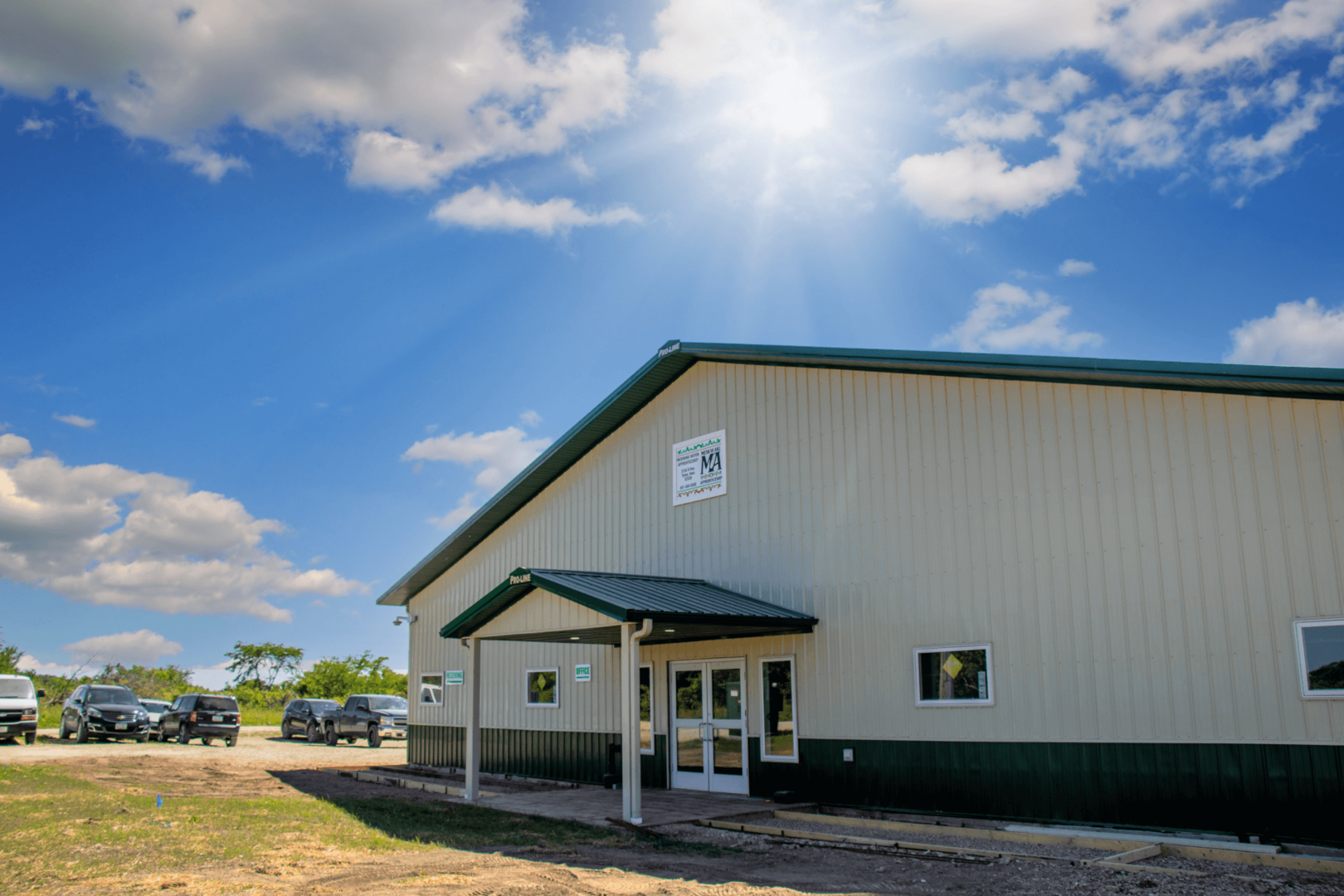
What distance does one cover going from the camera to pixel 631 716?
40.1 ft

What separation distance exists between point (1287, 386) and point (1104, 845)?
5.18 meters

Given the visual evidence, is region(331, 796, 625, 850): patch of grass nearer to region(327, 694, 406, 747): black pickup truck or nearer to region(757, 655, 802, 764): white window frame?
region(757, 655, 802, 764): white window frame

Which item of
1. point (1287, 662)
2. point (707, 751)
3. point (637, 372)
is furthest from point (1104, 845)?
point (637, 372)

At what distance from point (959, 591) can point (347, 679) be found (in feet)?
159

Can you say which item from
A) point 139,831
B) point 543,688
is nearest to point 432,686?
point 543,688

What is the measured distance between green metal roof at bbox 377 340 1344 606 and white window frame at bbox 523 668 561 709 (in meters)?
3.50

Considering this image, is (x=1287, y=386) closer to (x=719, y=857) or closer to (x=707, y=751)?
(x=719, y=857)

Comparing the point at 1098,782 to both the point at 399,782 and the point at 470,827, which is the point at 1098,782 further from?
the point at 399,782

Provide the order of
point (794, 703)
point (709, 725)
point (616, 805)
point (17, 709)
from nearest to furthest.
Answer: point (616, 805) → point (794, 703) → point (709, 725) → point (17, 709)

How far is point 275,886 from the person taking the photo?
8.27 metres

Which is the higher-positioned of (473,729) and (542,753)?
(473,729)

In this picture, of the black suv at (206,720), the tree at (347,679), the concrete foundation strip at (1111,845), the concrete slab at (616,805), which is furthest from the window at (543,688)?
the tree at (347,679)

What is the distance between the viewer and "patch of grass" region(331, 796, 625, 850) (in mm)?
11086

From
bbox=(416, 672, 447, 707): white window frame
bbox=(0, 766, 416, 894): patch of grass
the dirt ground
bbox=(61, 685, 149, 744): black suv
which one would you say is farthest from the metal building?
bbox=(61, 685, 149, 744): black suv
